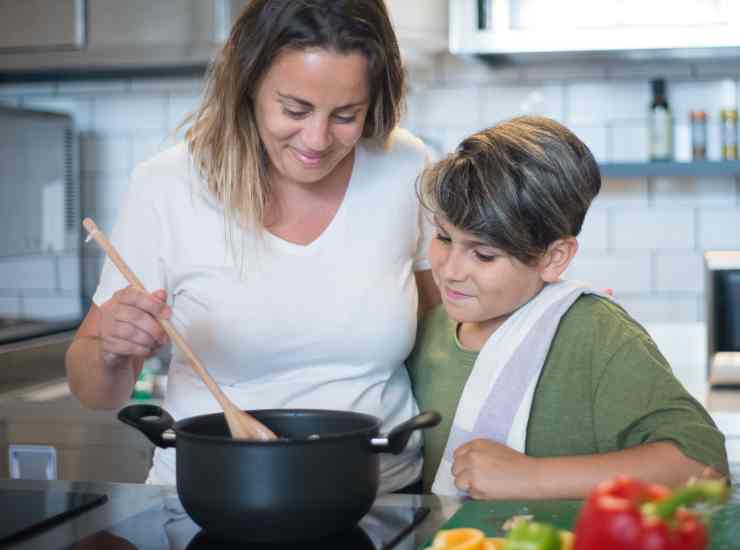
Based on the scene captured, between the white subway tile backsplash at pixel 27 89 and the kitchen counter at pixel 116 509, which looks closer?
the kitchen counter at pixel 116 509

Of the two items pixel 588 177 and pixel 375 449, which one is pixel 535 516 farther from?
pixel 588 177

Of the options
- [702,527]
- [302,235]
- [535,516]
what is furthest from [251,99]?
[702,527]

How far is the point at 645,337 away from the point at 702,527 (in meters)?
0.71

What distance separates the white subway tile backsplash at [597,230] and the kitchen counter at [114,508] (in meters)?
1.84

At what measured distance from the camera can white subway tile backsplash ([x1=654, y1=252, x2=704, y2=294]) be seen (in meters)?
2.80

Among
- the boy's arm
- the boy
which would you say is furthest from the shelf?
the boy's arm

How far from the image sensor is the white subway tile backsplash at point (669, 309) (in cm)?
281

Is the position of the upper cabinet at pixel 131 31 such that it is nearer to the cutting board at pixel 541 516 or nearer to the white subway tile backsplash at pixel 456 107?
the white subway tile backsplash at pixel 456 107

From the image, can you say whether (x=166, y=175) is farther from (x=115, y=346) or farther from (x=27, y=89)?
(x=27, y=89)

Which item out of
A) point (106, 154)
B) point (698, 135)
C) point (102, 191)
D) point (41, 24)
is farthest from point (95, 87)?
point (698, 135)

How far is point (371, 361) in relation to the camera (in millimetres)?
1424

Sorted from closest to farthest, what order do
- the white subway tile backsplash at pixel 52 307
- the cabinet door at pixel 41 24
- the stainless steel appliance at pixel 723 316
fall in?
the stainless steel appliance at pixel 723 316 < the cabinet door at pixel 41 24 < the white subway tile backsplash at pixel 52 307

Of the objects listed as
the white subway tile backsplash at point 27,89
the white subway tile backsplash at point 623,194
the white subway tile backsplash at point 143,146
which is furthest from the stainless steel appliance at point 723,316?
the white subway tile backsplash at point 27,89

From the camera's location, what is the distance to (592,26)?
2.40 m
